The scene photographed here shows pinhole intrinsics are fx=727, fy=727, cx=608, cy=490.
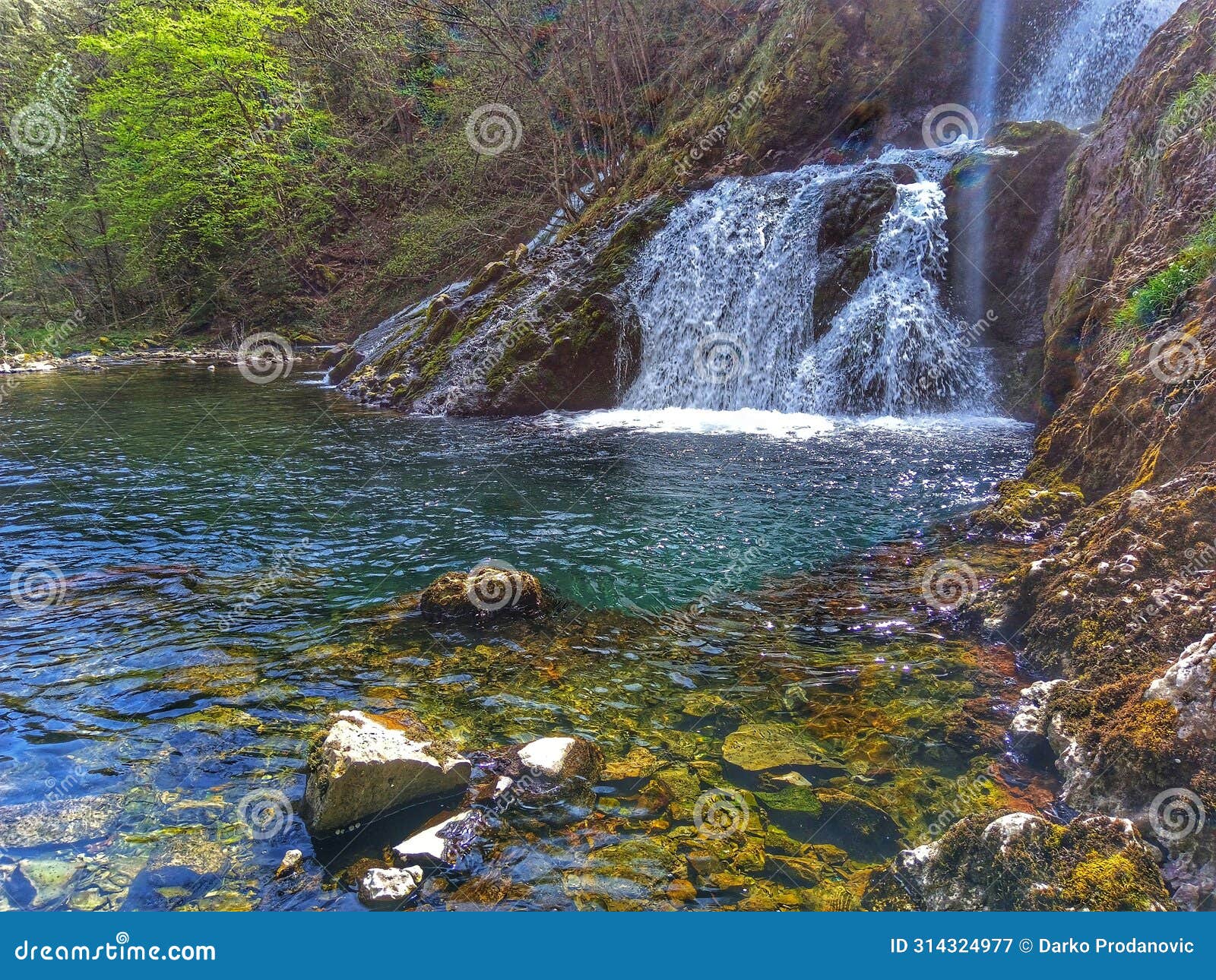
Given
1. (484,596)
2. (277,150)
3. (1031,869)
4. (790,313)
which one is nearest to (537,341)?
(790,313)

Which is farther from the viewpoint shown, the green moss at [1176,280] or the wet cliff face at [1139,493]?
the green moss at [1176,280]

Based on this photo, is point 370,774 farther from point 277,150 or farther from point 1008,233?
point 277,150

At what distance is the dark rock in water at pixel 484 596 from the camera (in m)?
5.97

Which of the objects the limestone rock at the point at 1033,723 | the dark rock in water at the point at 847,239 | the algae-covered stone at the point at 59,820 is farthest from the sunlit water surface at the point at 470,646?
the dark rock in water at the point at 847,239

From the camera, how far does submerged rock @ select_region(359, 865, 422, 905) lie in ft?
10.3

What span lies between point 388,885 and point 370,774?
2.06 ft

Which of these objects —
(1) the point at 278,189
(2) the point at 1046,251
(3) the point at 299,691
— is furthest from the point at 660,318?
(1) the point at 278,189

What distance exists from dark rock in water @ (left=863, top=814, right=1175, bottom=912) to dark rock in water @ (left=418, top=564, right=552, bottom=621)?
3493mm

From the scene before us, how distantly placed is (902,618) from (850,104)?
57.0 feet

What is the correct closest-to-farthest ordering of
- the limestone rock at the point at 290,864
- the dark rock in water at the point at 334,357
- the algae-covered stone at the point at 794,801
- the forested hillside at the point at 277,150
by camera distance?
the limestone rock at the point at 290,864 < the algae-covered stone at the point at 794,801 < the dark rock in water at the point at 334,357 < the forested hillside at the point at 277,150

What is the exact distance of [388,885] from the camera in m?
3.21

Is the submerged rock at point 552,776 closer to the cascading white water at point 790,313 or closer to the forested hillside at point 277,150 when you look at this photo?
the cascading white water at point 790,313

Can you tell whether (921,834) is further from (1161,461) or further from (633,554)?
(633,554)

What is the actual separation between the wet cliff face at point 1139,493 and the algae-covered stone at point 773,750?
1.21 metres
